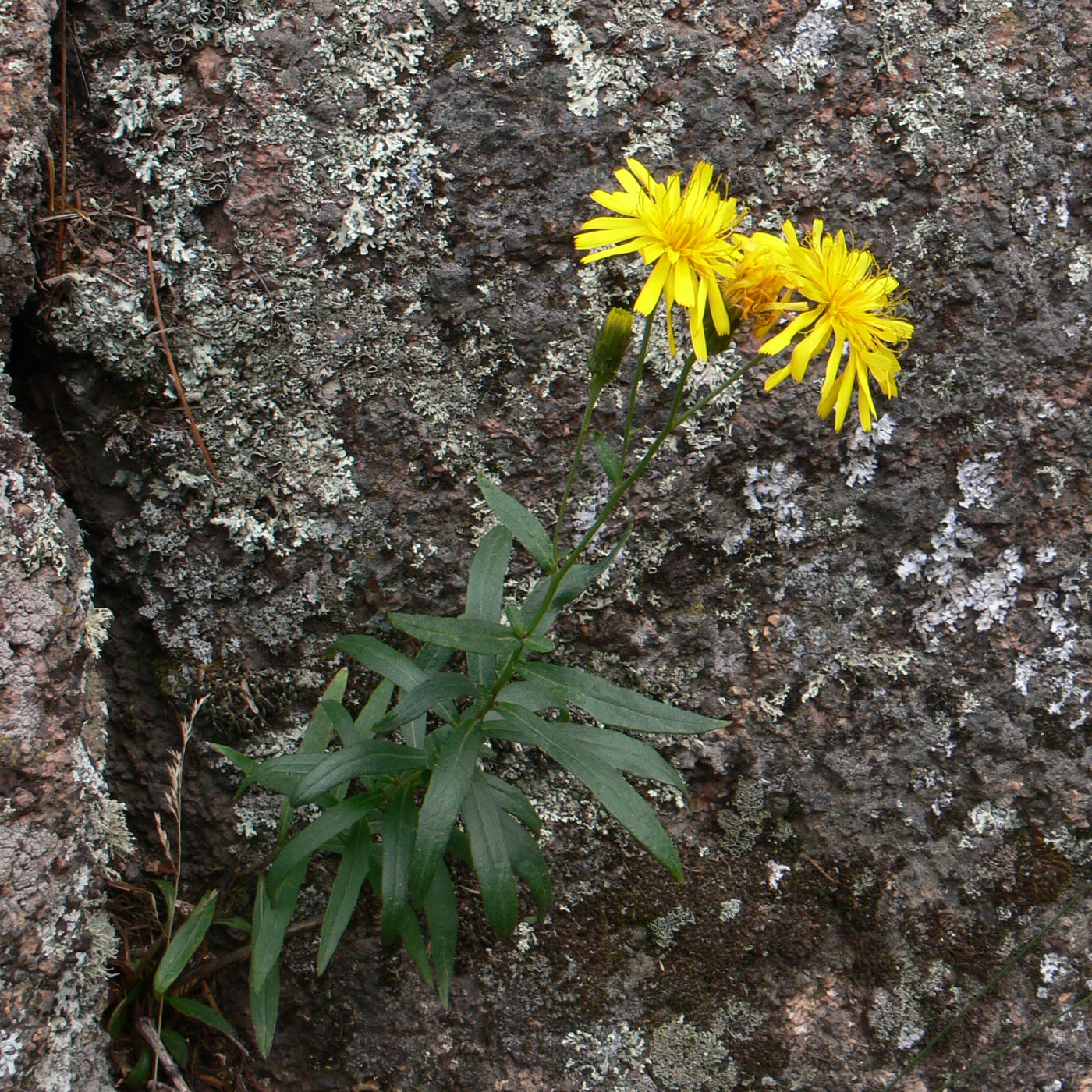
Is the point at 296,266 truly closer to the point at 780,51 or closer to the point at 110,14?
the point at 110,14

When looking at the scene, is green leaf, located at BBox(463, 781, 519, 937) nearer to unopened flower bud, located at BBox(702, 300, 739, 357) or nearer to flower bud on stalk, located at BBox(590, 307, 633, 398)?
flower bud on stalk, located at BBox(590, 307, 633, 398)

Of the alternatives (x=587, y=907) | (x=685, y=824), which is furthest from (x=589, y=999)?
(x=685, y=824)

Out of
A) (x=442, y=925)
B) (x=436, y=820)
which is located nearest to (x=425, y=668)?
(x=436, y=820)

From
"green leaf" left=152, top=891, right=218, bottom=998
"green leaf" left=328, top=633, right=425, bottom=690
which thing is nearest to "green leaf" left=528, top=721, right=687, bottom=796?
"green leaf" left=328, top=633, right=425, bottom=690

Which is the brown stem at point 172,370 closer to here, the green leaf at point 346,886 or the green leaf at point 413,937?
the green leaf at point 346,886

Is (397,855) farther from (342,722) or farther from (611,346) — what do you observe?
(611,346)

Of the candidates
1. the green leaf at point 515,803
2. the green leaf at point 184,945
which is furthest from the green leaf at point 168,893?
the green leaf at point 515,803
